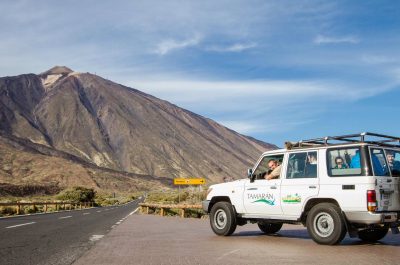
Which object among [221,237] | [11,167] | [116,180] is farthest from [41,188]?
[221,237]

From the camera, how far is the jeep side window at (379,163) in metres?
10.5

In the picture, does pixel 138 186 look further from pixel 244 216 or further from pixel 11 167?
pixel 244 216

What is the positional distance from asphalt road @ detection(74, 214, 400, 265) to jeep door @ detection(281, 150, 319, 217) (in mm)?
803

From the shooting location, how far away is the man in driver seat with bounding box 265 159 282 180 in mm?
12016

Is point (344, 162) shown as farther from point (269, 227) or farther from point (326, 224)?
point (269, 227)

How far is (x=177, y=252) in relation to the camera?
374 inches

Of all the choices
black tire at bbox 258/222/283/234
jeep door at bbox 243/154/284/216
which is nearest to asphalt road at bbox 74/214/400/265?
jeep door at bbox 243/154/284/216

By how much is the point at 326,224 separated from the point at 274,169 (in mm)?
2020

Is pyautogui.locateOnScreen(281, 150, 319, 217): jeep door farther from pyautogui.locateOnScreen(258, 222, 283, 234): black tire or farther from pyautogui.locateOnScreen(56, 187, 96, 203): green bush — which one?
pyautogui.locateOnScreen(56, 187, 96, 203): green bush

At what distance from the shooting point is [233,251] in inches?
380

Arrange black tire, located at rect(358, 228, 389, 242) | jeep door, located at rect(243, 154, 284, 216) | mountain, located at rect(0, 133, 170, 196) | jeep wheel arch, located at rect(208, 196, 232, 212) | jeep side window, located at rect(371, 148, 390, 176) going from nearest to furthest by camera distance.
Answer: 1. jeep side window, located at rect(371, 148, 390, 176)
2. black tire, located at rect(358, 228, 389, 242)
3. jeep door, located at rect(243, 154, 284, 216)
4. jeep wheel arch, located at rect(208, 196, 232, 212)
5. mountain, located at rect(0, 133, 170, 196)

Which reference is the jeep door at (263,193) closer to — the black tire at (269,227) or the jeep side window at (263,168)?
the jeep side window at (263,168)

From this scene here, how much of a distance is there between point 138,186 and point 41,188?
56911 mm

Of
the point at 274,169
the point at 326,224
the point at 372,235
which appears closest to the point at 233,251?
the point at 326,224
